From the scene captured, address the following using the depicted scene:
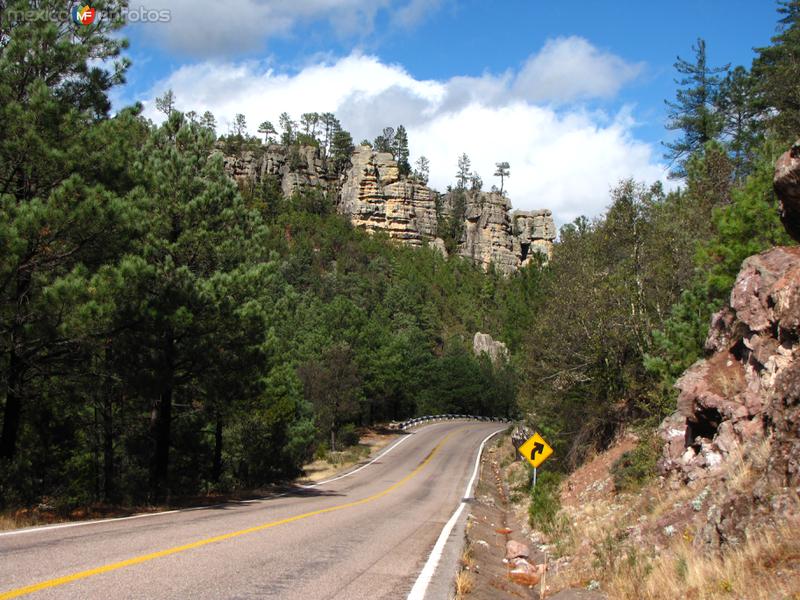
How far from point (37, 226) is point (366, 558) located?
25.8ft

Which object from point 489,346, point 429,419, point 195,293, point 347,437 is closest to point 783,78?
point 195,293

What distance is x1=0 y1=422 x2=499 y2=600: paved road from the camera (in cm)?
578

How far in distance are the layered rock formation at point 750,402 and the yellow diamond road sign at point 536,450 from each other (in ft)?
15.5

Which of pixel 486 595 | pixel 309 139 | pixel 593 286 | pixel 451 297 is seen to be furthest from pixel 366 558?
pixel 309 139

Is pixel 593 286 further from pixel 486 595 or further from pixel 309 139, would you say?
pixel 309 139

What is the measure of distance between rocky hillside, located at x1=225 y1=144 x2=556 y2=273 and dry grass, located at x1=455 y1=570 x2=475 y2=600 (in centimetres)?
12058

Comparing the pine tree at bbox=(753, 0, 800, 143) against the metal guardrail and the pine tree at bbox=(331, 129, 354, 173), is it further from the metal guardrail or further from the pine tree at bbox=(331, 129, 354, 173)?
the pine tree at bbox=(331, 129, 354, 173)

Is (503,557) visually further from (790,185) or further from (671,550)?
(790,185)

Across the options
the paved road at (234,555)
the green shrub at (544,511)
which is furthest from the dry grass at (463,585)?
the green shrub at (544,511)

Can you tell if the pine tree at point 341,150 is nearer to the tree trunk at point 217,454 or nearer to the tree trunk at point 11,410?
the tree trunk at point 217,454

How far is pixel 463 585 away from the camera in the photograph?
7.61 metres

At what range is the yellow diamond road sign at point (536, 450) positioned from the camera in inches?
678

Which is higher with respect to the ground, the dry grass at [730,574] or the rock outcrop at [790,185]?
the rock outcrop at [790,185]

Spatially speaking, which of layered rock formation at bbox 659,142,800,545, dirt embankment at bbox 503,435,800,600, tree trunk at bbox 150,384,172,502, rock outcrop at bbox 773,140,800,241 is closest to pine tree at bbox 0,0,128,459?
tree trunk at bbox 150,384,172,502
